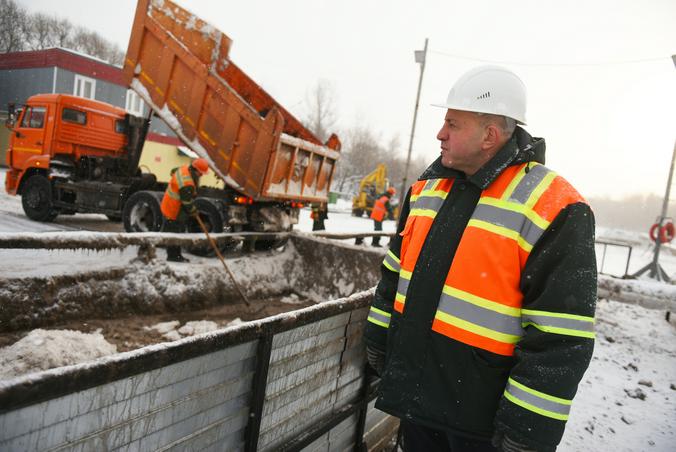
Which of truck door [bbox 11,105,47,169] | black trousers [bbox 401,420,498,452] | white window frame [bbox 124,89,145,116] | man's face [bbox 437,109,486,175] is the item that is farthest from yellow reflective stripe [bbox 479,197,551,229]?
white window frame [bbox 124,89,145,116]

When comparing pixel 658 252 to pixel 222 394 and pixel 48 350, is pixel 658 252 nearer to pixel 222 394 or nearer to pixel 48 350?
pixel 222 394

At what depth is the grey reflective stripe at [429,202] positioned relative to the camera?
1835mm

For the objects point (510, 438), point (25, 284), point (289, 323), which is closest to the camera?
point (510, 438)

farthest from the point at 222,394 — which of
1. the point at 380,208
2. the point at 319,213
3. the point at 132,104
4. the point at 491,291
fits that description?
the point at 132,104

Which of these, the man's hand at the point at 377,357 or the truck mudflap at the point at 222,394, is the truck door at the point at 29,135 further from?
the man's hand at the point at 377,357

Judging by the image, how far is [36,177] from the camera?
30.5 feet

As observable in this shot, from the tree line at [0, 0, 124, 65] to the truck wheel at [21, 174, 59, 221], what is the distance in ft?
138

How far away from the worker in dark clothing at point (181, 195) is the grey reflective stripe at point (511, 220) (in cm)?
497

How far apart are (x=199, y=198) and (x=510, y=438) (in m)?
6.18

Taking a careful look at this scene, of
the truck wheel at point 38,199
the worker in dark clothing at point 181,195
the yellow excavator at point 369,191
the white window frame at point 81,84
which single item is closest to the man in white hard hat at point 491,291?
the worker in dark clothing at point 181,195

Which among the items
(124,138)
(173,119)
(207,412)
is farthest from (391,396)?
(124,138)

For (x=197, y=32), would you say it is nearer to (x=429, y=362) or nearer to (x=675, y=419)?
(x=429, y=362)

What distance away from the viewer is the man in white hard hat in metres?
1.43

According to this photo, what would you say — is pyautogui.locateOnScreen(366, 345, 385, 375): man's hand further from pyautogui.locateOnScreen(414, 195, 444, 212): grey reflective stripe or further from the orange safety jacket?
pyautogui.locateOnScreen(414, 195, 444, 212): grey reflective stripe
